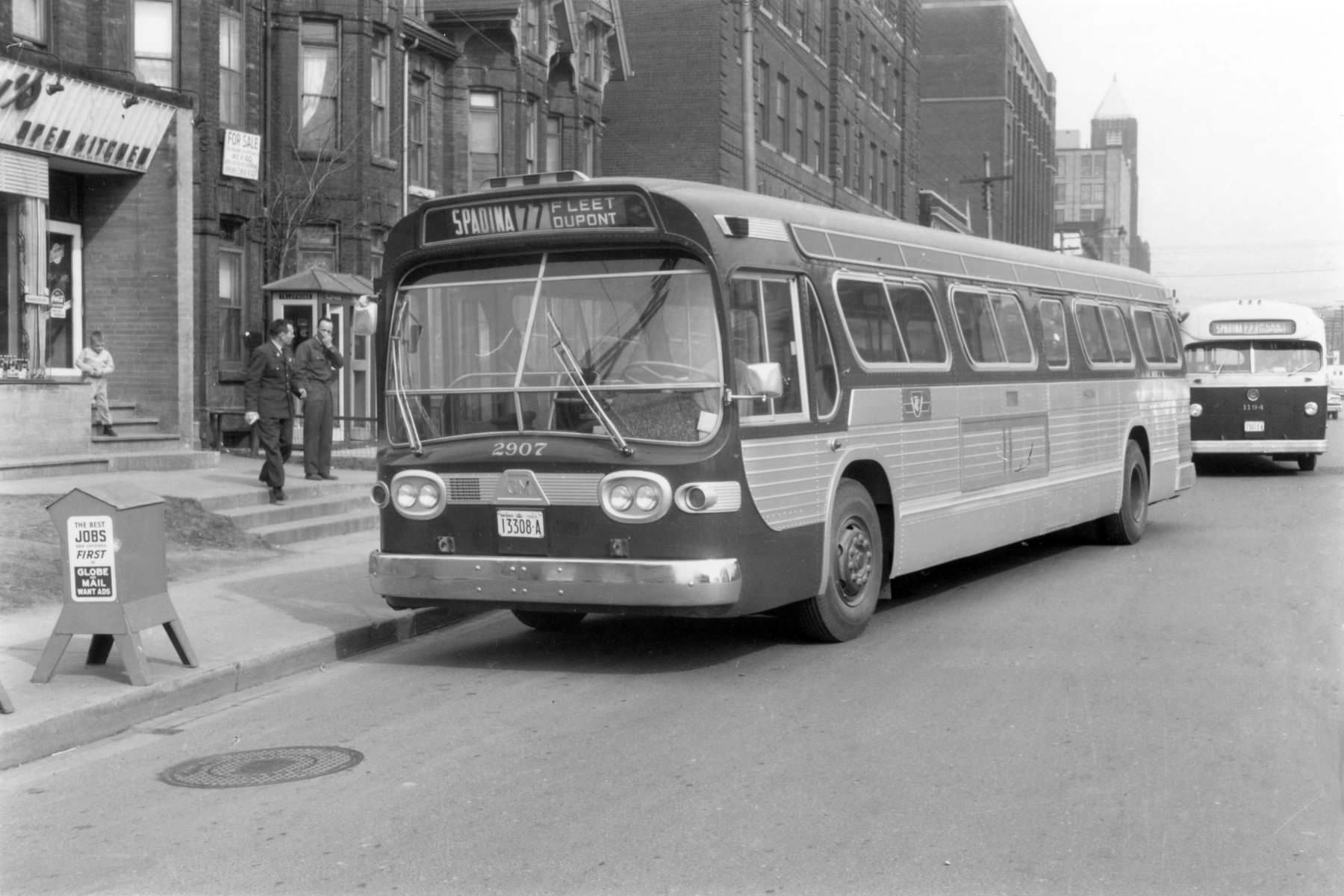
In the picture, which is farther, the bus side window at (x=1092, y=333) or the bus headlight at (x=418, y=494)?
the bus side window at (x=1092, y=333)

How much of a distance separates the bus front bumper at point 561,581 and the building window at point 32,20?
12.0 metres

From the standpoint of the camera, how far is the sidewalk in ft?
25.2

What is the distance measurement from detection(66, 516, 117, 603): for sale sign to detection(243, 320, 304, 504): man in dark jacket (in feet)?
24.2

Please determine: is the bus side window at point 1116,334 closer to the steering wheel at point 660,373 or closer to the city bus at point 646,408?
the city bus at point 646,408

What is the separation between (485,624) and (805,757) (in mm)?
4963

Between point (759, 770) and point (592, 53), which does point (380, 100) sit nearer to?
point (592, 53)

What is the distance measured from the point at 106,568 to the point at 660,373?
10.5 feet

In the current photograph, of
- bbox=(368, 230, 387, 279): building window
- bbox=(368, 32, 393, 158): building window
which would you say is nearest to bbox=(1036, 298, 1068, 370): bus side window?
bbox=(368, 230, 387, 279): building window

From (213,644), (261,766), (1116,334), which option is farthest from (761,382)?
(1116,334)

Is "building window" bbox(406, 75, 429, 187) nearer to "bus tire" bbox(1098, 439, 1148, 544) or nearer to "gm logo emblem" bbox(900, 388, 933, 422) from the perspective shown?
"bus tire" bbox(1098, 439, 1148, 544)

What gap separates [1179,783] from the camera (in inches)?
246

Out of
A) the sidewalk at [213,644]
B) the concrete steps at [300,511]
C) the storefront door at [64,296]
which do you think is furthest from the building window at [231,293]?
the sidewalk at [213,644]

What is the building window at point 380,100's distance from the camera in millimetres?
25344

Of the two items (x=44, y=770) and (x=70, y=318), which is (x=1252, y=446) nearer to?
(x=70, y=318)
